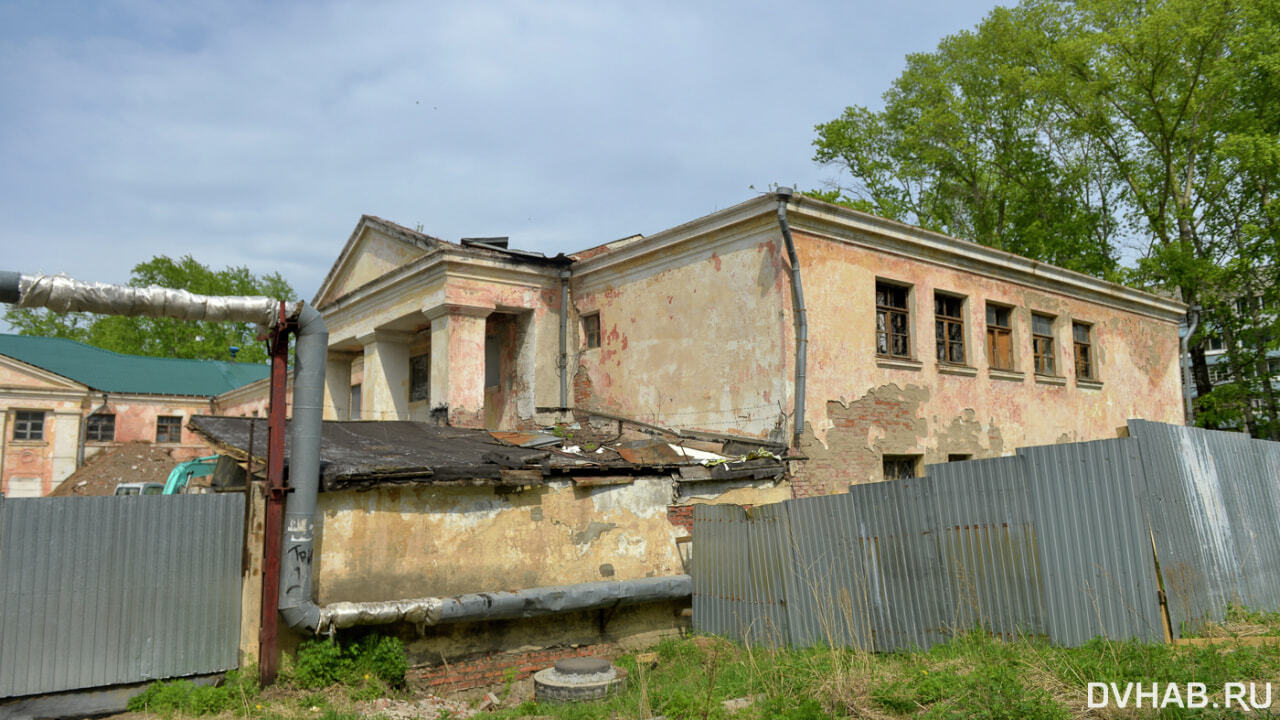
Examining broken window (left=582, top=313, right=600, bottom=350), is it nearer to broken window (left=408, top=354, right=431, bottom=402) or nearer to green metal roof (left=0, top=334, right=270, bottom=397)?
broken window (left=408, top=354, right=431, bottom=402)

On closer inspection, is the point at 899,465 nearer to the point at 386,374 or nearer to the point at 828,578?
the point at 828,578

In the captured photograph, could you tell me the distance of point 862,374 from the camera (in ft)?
42.3

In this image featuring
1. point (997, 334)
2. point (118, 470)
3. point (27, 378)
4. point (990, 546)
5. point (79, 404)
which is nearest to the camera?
point (990, 546)

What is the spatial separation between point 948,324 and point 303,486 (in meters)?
11.2

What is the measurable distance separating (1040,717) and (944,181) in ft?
91.1

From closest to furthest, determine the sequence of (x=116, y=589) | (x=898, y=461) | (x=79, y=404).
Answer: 1. (x=116, y=589)
2. (x=898, y=461)
3. (x=79, y=404)

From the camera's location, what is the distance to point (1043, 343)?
16.6m

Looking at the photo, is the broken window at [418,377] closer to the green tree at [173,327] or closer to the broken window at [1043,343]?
the broken window at [1043,343]

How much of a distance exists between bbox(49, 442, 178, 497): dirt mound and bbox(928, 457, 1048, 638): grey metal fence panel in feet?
101

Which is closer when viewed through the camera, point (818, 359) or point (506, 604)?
point (506, 604)

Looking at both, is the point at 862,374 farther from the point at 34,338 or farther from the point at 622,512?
the point at 34,338

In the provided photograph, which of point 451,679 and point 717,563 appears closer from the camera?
point 451,679

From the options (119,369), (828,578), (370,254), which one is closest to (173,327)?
(119,369)

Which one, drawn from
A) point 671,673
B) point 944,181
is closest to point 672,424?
point 671,673
